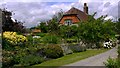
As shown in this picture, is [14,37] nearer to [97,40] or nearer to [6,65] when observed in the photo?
[6,65]

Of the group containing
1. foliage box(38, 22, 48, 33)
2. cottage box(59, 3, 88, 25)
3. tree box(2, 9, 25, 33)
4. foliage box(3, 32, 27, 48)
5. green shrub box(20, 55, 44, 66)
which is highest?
cottage box(59, 3, 88, 25)

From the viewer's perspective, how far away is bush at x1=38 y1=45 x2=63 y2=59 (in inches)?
794

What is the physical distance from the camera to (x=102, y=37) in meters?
35.4

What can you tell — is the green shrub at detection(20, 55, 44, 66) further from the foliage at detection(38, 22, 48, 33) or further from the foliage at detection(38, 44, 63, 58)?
the foliage at detection(38, 22, 48, 33)

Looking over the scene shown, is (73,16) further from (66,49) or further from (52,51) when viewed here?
(52,51)

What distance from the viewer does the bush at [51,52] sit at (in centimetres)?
2016

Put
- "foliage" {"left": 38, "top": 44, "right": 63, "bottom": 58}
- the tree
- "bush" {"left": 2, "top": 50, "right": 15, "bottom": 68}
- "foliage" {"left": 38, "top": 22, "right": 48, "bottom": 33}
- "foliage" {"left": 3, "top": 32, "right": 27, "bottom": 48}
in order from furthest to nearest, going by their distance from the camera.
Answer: "foliage" {"left": 38, "top": 22, "right": 48, "bottom": 33} → the tree → "foliage" {"left": 38, "top": 44, "right": 63, "bottom": 58} → "foliage" {"left": 3, "top": 32, "right": 27, "bottom": 48} → "bush" {"left": 2, "top": 50, "right": 15, "bottom": 68}

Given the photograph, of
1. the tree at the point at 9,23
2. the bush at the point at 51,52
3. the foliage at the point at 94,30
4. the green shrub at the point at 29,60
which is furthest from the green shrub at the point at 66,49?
the foliage at the point at 94,30

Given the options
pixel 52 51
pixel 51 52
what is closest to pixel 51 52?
pixel 51 52

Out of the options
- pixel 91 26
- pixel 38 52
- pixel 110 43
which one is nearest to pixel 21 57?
pixel 38 52

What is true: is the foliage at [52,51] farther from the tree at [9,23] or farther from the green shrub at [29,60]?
the tree at [9,23]

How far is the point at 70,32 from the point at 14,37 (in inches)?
846

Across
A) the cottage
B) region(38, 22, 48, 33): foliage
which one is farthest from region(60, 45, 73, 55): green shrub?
the cottage

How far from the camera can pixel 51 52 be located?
67.9ft
